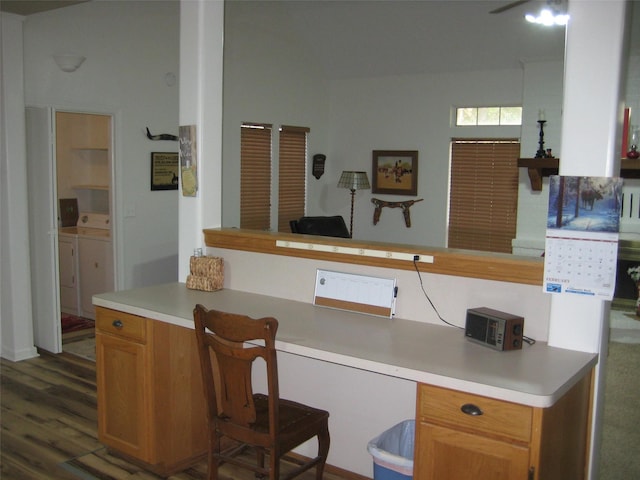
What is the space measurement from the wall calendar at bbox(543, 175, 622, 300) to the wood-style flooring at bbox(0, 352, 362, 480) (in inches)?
55.1

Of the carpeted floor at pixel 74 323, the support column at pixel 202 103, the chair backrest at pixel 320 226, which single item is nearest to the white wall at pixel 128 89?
the carpeted floor at pixel 74 323

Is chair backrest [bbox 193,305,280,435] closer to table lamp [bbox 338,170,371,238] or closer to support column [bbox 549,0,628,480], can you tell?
support column [bbox 549,0,628,480]

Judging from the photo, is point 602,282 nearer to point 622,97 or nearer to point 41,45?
point 622,97

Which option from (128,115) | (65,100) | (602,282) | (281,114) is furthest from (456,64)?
(602,282)

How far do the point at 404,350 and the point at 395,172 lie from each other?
5308 millimetres

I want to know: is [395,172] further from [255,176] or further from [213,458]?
[213,458]

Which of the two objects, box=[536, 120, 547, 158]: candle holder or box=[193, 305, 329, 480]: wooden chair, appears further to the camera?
box=[536, 120, 547, 158]: candle holder

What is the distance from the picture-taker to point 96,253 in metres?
5.76

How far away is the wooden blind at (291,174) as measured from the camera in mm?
7320

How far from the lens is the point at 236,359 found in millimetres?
2369

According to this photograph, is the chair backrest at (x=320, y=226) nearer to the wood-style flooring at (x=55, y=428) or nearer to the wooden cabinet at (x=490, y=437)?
the wood-style flooring at (x=55, y=428)

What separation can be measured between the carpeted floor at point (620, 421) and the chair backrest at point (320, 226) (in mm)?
3661

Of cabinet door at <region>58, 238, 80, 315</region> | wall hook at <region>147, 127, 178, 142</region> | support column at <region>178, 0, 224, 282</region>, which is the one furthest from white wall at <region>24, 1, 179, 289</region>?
support column at <region>178, 0, 224, 282</region>

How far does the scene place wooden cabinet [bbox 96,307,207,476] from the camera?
2.94m
